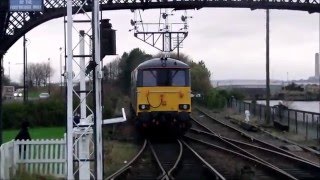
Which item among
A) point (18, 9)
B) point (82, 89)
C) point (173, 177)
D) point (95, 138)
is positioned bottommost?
point (173, 177)

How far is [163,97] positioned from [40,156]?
33.0ft

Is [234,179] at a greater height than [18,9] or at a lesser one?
lesser

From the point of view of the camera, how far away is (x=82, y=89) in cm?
1294

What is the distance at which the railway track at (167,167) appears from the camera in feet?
53.0

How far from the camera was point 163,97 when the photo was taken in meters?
25.8

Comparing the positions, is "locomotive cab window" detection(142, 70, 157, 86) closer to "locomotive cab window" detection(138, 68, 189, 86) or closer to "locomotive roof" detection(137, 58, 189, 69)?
"locomotive cab window" detection(138, 68, 189, 86)

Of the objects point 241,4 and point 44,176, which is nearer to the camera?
point 44,176

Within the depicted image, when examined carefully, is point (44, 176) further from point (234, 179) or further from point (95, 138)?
point (234, 179)

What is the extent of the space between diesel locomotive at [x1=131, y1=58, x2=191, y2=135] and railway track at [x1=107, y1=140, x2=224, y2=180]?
1.80 metres

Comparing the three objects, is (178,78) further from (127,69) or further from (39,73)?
(39,73)

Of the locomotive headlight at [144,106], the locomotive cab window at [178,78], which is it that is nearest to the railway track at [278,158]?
the locomotive cab window at [178,78]

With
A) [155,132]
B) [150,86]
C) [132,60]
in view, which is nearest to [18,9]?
[150,86]

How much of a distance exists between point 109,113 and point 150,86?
13.2 metres

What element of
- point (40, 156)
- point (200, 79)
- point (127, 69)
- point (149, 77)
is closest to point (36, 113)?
point (149, 77)
